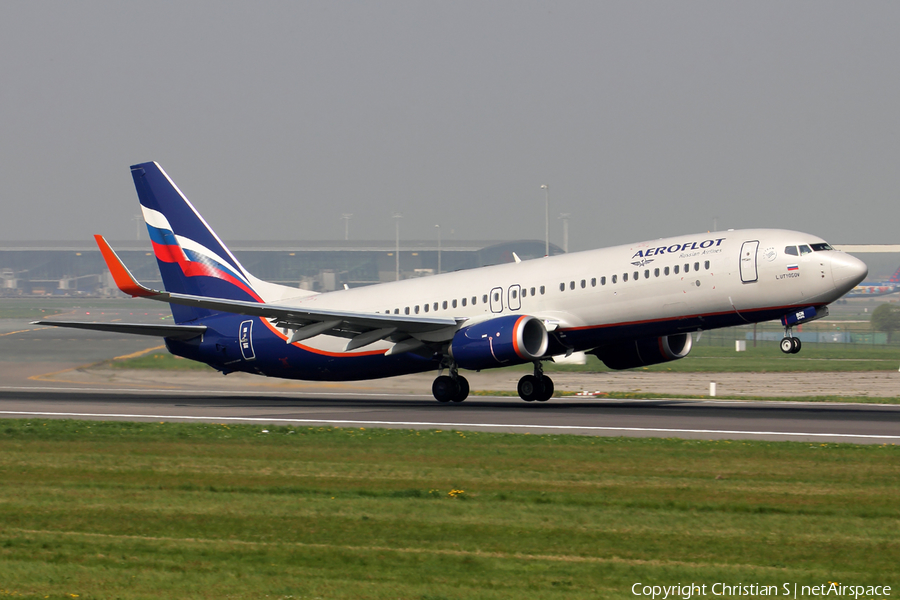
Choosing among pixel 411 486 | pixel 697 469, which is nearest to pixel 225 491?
pixel 411 486

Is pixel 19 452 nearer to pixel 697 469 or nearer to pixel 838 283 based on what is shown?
pixel 697 469

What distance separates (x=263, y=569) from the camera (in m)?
9.93

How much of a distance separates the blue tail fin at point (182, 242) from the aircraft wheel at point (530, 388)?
12.0 metres

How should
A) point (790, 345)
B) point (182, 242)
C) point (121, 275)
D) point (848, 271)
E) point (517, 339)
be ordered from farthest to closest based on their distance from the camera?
point (182, 242), point (121, 275), point (517, 339), point (848, 271), point (790, 345)

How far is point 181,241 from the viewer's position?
37750mm

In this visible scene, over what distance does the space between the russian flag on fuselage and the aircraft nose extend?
22.1 metres

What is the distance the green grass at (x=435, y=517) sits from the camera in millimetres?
9641

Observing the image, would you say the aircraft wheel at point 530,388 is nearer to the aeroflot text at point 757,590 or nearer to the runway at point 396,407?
the runway at point 396,407

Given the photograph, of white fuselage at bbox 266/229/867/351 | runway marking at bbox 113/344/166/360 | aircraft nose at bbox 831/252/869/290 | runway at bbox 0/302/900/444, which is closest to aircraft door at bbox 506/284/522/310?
white fuselage at bbox 266/229/867/351

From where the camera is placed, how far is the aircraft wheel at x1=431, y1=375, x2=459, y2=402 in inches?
1299

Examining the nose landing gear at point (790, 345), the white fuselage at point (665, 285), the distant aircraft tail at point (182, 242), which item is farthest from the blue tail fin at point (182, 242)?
the nose landing gear at point (790, 345)

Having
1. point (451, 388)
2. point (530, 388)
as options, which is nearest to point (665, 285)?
point (530, 388)

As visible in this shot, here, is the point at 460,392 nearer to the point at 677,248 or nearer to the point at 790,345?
the point at 677,248

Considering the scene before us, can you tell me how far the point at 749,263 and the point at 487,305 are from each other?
8929 mm
